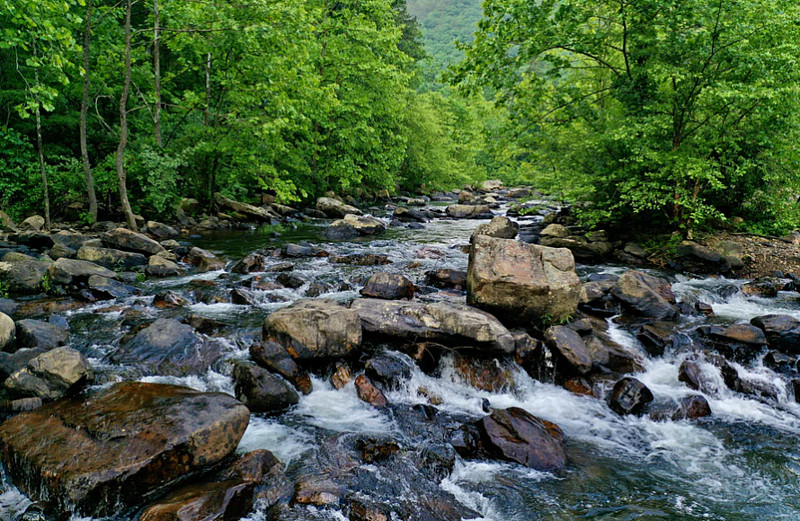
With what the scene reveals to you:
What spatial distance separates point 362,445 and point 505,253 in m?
4.30

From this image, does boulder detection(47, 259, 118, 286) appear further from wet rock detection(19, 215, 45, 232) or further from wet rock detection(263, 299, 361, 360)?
wet rock detection(19, 215, 45, 232)

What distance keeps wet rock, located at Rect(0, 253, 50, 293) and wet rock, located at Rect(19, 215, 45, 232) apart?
5.14 m

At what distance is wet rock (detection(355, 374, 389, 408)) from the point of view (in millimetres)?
5406

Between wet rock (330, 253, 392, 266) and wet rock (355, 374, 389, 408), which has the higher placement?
wet rock (330, 253, 392, 266)

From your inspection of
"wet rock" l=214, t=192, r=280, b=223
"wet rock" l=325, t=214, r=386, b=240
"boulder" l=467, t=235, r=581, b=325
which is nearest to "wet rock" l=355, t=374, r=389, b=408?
"boulder" l=467, t=235, r=581, b=325

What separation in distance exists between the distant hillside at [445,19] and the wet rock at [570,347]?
368 ft

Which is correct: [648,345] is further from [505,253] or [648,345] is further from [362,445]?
[362,445]

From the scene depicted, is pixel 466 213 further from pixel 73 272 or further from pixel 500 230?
pixel 73 272

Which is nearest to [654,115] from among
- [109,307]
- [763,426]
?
[763,426]

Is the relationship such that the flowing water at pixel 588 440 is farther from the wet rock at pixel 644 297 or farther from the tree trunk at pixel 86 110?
the tree trunk at pixel 86 110

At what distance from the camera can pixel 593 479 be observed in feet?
14.0

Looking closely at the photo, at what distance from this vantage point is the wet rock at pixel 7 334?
5443 millimetres

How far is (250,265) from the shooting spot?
10406 mm

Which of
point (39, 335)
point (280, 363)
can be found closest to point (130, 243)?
point (39, 335)
